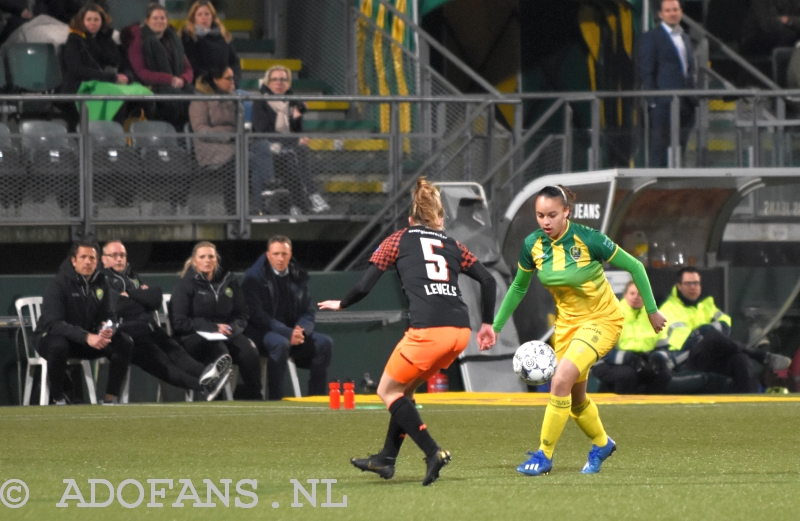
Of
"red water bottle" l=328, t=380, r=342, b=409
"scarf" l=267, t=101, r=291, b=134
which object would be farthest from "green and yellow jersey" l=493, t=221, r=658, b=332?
"scarf" l=267, t=101, r=291, b=134

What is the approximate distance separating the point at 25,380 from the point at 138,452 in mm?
6127

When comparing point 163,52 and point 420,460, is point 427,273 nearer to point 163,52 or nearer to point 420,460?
point 420,460

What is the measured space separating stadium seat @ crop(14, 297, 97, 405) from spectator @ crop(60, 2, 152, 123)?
2.12m

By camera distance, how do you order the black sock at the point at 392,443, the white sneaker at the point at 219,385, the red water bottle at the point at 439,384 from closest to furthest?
1. the black sock at the point at 392,443
2. the white sneaker at the point at 219,385
3. the red water bottle at the point at 439,384

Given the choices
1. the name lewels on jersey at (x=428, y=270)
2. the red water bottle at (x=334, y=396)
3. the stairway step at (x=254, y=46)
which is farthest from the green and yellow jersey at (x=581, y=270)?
the stairway step at (x=254, y=46)

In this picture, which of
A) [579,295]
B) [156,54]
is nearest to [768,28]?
[156,54]

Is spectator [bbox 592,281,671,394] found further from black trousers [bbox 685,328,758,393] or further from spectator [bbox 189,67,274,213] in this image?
spectator [bbox 189,67,274,213]

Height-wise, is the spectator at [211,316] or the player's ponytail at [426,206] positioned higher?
the player's ponytail at [426,206]

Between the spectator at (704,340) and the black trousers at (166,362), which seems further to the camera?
the spectator at (704,340)

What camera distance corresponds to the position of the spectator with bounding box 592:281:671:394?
52.6ft

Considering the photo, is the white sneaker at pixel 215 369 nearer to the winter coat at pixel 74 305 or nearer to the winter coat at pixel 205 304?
the winter coat at pixel 205 304

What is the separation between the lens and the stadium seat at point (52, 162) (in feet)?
51.3

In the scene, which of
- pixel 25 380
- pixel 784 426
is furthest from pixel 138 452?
pixel 25 380

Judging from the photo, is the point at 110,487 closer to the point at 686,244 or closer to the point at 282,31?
the point at 686,244
